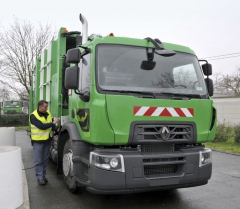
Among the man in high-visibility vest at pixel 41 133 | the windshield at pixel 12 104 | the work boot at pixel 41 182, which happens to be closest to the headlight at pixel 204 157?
the man in high-visibility vest at pixel 41 133

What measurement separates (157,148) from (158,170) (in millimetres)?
298

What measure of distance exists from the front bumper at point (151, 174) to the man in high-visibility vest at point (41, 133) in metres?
1.76

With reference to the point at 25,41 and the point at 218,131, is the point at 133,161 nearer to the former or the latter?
the point at 218,131

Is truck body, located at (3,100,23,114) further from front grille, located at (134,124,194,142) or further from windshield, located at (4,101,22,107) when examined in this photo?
front grille, located at (134,124,194,142)

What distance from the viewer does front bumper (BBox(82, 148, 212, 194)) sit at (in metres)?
3.35

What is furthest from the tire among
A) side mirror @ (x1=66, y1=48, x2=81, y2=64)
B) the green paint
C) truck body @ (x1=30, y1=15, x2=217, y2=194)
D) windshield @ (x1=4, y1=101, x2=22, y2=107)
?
windshield @ (x1=4, y1=101, x2=22, y2=107)

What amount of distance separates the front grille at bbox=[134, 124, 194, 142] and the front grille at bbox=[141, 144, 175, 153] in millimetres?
132

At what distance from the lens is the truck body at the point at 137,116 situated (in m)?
3.39

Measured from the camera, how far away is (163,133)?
3625mm

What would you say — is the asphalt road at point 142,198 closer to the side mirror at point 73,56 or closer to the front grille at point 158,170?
the front grille at point 158,170

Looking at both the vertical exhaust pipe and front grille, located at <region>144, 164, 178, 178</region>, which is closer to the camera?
front grille, located at <region>144, 164, 178, 178</region>

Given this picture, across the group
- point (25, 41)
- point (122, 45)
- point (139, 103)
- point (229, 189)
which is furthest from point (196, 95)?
point (25, 41)

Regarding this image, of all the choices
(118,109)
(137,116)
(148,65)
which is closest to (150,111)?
(137,116)

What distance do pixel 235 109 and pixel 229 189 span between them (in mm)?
14222
